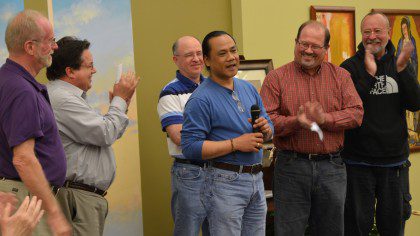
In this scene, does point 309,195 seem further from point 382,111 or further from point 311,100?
point 382,111

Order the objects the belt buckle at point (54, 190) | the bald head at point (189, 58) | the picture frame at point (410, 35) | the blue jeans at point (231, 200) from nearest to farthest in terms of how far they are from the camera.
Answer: the belt buckle at point (54, 190) < the blue jeans at point (231, 200) < the bald head at point (189, 58) < the picture frame at point (410, 35)

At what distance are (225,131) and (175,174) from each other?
786mm

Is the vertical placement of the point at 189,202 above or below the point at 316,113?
below

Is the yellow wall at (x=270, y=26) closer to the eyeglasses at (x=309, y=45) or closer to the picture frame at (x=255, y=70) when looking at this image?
the picture frame at (x=255, y=70)

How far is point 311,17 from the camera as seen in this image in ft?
16.6

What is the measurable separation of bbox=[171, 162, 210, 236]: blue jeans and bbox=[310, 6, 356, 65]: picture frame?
214 cm

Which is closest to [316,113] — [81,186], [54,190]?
[81,186]

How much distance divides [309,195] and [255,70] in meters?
1.30

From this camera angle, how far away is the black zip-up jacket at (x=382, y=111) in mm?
3736

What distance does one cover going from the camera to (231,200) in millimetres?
2764

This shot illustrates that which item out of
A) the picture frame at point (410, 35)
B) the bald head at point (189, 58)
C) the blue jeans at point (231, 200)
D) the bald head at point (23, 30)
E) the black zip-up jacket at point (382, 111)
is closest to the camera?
the bald head at point (23, 30)

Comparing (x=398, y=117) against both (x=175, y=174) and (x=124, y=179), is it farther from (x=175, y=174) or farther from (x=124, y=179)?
(x=124, y=179)

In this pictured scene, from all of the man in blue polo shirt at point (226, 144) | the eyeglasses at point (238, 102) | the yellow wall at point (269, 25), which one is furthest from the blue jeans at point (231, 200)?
the yellow wall at point (269, 25)

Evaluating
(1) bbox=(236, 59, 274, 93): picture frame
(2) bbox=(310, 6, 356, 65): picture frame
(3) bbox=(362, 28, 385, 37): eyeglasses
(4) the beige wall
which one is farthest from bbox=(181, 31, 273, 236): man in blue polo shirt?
(2) bbox=(310, 6, 356, 65): picture frame
